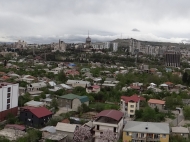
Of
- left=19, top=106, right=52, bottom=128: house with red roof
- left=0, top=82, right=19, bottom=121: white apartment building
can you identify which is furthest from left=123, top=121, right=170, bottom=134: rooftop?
left=0, top=82, right=19, bottom=121: white apartment building

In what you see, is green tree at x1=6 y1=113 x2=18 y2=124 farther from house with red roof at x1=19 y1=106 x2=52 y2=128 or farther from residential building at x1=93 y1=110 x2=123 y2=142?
residential building at x1=93 y1=110 x2=123 y2=142

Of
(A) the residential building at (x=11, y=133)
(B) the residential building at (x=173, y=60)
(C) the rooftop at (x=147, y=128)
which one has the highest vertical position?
(B) the residential building at (x=173, y=60)

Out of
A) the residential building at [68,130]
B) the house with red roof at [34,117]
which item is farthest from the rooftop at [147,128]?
the house with red roof at [34,117]

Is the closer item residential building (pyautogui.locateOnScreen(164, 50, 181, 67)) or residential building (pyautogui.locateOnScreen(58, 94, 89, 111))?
residential building (pyautogui.locateOnScreen(58, 94, 89, 111))

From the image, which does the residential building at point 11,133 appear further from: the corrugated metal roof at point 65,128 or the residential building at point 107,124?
the residential building at point 107,124

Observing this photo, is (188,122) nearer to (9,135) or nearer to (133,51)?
(9,135)

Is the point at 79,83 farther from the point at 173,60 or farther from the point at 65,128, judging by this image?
the point at 173,60

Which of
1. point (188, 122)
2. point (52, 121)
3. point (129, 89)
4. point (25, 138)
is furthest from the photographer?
point (129, 89)

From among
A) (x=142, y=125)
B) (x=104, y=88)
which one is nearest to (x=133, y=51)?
(x=104, y=88)
